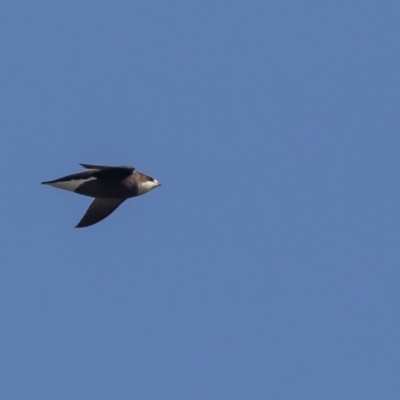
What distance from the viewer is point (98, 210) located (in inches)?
1575

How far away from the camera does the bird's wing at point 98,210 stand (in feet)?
131

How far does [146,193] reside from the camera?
1538 inches

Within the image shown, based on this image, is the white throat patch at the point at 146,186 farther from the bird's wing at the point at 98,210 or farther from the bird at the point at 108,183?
the bird's wing at the point at 98,210

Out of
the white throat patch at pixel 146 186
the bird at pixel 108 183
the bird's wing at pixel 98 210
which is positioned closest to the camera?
the bird at pixel 108 183

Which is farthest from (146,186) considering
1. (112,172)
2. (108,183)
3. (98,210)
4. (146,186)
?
(98,210)

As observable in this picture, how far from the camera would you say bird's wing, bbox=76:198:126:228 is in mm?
39875

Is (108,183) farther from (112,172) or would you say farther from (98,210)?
(98,210)

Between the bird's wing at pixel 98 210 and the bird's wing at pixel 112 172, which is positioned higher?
the bird's wing at pixel 112 172

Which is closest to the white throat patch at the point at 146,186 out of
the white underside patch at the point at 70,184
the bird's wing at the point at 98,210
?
the bird's wing at the point at 98,210

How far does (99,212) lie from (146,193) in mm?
1608

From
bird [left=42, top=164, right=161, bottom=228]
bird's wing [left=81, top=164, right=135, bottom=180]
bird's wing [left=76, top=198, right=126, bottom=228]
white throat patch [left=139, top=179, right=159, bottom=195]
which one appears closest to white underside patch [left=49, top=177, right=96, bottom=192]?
bird [left=42, top=164, right=161, bottom=228]

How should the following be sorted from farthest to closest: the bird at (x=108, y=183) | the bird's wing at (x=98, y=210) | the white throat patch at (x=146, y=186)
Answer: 1. the bird's wing at (x=98, y=210)
2. the white throat patch at (x=146, y=186)
3. the bird at (x=108, y=183)

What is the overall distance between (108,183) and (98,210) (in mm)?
2108

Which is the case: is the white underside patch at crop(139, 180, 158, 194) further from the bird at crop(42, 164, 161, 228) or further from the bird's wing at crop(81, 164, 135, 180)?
the bird's wing at crop(81, 164, 135, 180)
